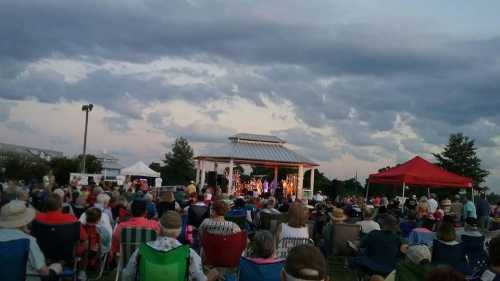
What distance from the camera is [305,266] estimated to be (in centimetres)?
274

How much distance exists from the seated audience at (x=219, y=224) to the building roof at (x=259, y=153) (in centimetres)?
2246

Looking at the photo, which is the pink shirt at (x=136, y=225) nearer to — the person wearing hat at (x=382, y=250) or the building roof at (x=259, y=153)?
the person wearing hat at (x=382, y=250)

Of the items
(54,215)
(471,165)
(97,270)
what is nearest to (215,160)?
(97,270)

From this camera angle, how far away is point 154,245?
14.3 feet

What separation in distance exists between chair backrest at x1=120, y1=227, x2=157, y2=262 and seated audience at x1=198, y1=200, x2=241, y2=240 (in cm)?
63

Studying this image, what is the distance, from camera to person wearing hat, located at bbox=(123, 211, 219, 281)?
14.0 ft

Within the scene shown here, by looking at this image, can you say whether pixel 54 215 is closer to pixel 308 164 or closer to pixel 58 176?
pixel 308 164

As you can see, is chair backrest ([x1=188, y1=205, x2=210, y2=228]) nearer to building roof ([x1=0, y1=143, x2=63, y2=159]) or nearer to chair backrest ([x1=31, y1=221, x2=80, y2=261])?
chair backrest ([x1=31, y1=221, x2=80, y2=261])

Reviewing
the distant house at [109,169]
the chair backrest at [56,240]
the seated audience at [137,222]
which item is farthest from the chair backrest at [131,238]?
the distant house at [109,169]

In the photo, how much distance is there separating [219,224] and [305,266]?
4093mm

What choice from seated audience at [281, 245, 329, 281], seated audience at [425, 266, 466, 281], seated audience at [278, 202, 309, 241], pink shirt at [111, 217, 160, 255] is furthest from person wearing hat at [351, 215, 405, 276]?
seated audience at [425, 266, 466, 281]

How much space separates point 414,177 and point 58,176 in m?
38.1

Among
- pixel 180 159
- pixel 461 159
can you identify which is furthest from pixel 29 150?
pixel 461 159

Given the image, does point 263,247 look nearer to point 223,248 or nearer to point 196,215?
point 223,248
